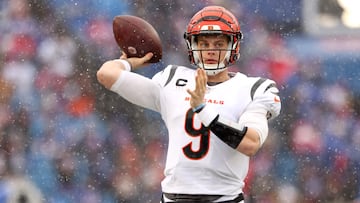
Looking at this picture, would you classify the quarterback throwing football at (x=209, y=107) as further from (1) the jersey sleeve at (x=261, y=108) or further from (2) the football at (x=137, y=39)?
(2) the football at (x=137, y=39)

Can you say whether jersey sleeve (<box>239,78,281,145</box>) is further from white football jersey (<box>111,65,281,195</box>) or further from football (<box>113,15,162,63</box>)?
football (<box>113,15,162,63</box>)

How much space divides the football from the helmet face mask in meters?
0.16

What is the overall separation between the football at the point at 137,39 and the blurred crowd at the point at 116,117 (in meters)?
2.61

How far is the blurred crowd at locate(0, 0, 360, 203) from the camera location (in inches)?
226

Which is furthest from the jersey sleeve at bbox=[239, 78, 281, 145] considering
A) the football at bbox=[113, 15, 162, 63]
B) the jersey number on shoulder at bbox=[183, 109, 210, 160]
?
the football at bbox=[113, 15, 162, 63]

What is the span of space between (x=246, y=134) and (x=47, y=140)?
3336 mm

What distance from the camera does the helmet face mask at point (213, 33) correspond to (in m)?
2.92

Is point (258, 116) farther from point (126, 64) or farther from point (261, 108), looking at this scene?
point (126, 64)

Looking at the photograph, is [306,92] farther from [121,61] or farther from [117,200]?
[121,61]

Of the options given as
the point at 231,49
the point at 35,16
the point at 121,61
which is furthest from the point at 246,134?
the point at 35,16

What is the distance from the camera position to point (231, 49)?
9.71 ft

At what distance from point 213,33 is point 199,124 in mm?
340

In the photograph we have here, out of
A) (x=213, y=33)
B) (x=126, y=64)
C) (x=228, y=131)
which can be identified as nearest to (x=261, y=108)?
(x=228, y=131)

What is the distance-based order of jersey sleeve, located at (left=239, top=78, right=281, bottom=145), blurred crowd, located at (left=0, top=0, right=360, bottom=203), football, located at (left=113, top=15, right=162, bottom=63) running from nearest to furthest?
1. jersey sleeve, located at (left=239, top=78, right=281, bottom=145)
2. football, located at (left=113, top=15, right=162, bottom=63)
3. blurred crowd, located at (left=0, top=0, right=360, bottom=203)
